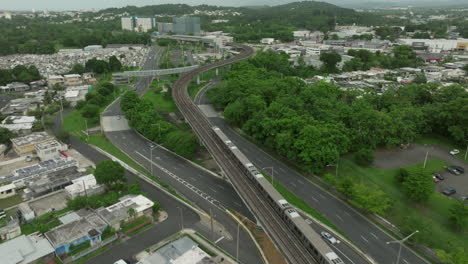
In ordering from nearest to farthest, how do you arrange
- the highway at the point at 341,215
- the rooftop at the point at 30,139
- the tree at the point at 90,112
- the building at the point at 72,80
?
the highway at the point at 341,215 → the rooftop at the point at 30,139 → the tree at the point at 90,112 → the building at the point at 72,80

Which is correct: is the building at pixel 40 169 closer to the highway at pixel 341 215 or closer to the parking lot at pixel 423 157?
the highway at pixel 341 215

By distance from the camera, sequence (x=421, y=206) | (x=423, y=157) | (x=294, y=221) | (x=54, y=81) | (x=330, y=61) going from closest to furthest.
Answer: (x=294, y=221) < (x=421, y=206) < (x=423, y=157) < (x=54, y=81) < (x=330, y=61)

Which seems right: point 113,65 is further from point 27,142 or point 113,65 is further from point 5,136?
point 27,142

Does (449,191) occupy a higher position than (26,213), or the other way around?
(449,191)

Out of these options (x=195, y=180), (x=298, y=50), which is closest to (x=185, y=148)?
(x=195, y=180)

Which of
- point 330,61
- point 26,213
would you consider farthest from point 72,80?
point 330,61

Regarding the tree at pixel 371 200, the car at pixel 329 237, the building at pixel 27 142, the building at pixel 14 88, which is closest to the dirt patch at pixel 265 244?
the car at pixel 329 237
